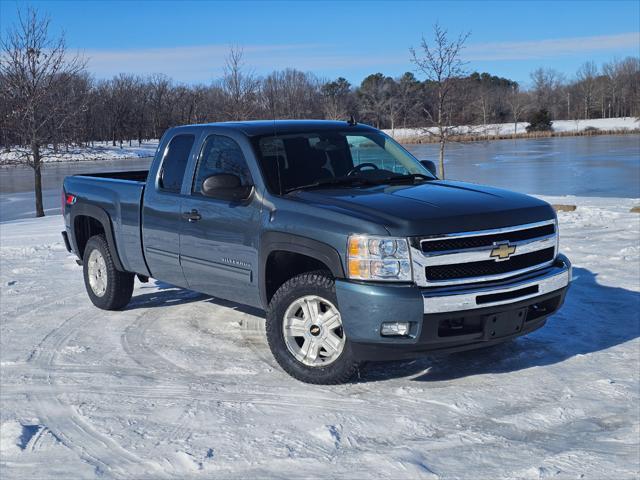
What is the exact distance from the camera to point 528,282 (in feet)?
16.1

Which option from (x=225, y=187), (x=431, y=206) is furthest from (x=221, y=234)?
(x=431, y=206)

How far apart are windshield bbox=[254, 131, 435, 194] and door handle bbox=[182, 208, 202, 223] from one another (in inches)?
29.1

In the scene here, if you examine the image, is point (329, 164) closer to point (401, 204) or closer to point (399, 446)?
point (401, 204)

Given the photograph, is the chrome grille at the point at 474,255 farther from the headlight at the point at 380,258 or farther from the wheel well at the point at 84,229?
the wheel well at the point at 84,229

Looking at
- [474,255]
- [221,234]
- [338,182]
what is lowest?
[474,255]

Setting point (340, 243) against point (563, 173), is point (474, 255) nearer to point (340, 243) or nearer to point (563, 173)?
point (340, 243)

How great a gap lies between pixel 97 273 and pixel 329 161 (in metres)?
3.12

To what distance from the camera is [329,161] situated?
5.83 m

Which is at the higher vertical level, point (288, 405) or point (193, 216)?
point (193, 216)

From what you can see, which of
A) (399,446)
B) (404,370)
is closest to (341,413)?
(399,446)

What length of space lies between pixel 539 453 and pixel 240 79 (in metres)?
26.8

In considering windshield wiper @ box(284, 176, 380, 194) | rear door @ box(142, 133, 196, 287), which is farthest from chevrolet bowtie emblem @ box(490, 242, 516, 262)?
rear door @ box(142, 133, 196, 287)

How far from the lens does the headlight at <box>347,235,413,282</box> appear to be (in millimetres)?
4512

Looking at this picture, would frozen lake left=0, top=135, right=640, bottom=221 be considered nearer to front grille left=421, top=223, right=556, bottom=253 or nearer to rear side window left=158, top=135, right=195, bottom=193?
rear side window left=158, top=135, right=195, bottom=193
